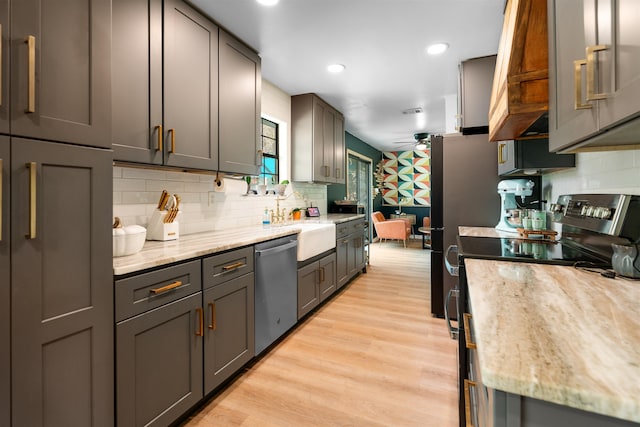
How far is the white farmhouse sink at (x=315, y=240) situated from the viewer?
2.80m

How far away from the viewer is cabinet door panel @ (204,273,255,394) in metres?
1.74

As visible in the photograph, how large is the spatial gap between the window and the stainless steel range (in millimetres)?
2313

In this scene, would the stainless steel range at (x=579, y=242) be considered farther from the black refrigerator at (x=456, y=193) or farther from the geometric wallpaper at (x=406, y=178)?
the geometric wallpaper at (x=406, y=178)

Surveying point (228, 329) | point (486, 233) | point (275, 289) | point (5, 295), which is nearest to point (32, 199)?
point (5, 295)

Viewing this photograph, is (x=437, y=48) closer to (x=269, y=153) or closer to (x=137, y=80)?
(x=269, y=153)

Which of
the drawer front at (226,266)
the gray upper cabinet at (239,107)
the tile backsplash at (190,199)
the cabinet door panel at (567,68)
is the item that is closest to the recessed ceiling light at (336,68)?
the gray upper cabinet at (239,107)

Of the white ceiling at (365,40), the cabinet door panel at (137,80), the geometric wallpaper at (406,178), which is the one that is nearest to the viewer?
the cabinet door panel at (137,80)

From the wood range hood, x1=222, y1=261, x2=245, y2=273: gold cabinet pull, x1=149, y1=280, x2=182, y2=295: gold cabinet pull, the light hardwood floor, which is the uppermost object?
the wood range hood

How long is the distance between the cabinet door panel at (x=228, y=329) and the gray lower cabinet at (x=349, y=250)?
180 centimetres

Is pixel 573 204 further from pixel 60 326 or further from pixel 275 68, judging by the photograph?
pixel 275 68

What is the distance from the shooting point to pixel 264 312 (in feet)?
7.45

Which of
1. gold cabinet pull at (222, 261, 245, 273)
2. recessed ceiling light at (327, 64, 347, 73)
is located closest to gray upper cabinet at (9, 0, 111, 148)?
gold cabinet pull at (222, 261, 245, 273)

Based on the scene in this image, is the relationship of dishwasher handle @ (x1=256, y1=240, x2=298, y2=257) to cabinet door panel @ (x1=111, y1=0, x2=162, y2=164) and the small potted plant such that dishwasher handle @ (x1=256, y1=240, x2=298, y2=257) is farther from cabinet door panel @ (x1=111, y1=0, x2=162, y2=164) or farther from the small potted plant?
the small potted plant

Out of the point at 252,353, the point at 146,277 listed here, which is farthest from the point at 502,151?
the point at 146,277
